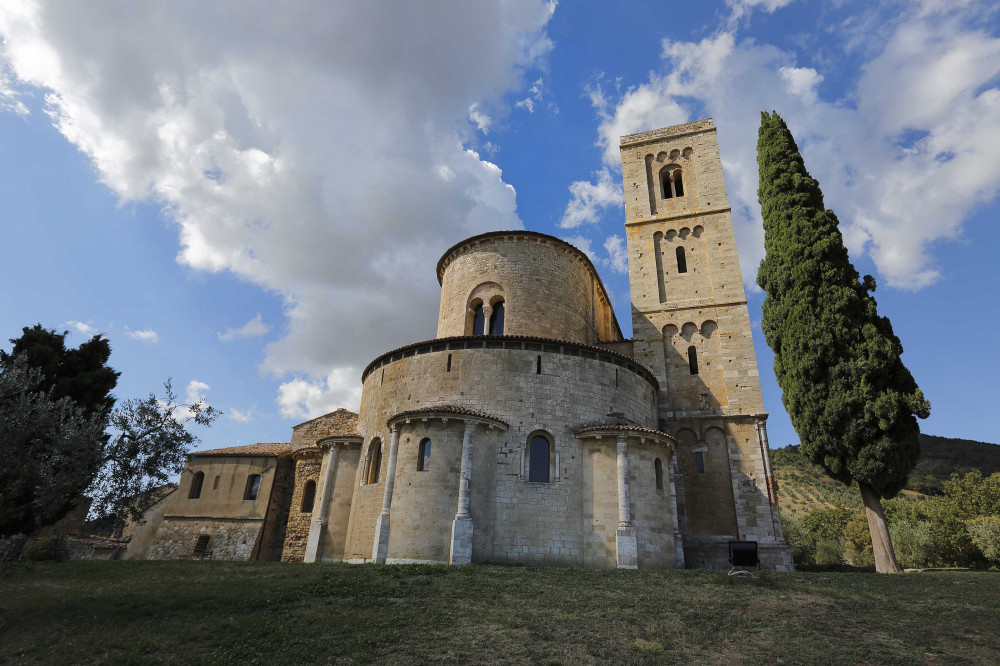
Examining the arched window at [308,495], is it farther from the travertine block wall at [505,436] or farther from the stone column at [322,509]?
the travertine block wall at [505,436]

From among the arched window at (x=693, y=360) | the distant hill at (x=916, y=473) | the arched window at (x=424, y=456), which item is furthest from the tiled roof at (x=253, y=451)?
the distant hill at (x=916, y=473)

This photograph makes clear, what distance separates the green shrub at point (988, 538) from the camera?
96.7ft

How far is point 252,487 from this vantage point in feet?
89.8

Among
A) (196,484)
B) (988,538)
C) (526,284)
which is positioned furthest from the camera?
(988,538)

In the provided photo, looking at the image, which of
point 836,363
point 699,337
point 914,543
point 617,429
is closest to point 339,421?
point 617,429

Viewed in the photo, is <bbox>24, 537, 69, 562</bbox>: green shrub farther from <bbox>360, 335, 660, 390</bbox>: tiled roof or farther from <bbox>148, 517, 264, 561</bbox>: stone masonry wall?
<bbox>360, 335, 660, 390</bbox>: tiled roof

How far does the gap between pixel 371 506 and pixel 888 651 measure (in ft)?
48.2

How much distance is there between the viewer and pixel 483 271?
25094mm

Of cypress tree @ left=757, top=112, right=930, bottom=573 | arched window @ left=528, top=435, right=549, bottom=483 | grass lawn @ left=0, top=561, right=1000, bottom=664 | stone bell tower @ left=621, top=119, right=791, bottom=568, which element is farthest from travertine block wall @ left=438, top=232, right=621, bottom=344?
grass lawn @ left=0, top=561, right=1000, bottom=664

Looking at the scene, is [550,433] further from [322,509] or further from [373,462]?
[322,509]

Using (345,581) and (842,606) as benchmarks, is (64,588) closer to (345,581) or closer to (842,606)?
(345,581)

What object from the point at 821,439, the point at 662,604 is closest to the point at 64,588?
the point at 662,604

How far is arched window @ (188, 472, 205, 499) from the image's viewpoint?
27.9m

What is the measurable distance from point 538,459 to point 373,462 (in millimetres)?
6165
